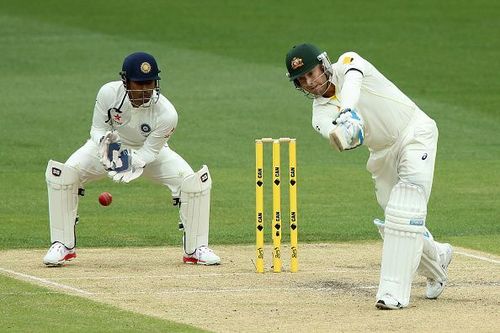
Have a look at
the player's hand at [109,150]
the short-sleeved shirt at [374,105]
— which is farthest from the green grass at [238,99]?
the short-sleeved shirt at [374,105]

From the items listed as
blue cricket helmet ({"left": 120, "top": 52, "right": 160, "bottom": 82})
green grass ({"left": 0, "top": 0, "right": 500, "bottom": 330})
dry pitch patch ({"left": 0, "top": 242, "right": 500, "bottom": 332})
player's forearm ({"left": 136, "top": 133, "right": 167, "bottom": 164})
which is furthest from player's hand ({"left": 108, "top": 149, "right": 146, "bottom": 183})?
green grass ({"left": 0, "top": 0, "right": 500, "bottom": 330})

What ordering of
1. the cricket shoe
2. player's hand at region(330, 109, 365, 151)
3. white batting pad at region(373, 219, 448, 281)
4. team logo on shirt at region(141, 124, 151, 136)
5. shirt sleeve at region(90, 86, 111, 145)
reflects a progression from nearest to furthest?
1. player's hand at region(330, 109, 365, 151)
2. the cricket shoe
3. white batting pad at region(373, 219, 448, 281)
4. shirt sleeve at region(90, 86, 111, 145)
5. team logo on shirt at region(141, 124, 151, 136)

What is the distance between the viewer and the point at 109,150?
10234 millimetres

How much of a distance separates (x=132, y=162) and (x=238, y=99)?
950 cm

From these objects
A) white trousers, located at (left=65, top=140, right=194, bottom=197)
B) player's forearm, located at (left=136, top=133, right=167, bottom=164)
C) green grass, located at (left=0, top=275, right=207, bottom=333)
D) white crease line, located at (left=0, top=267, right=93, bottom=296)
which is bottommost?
green grass, located at (left=0, top=275, right=207, bottom=333)

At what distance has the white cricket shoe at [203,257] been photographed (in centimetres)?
1062

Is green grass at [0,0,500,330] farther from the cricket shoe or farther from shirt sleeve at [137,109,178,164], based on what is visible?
the cricket shoe

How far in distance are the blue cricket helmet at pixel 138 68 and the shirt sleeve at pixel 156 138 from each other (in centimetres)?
43

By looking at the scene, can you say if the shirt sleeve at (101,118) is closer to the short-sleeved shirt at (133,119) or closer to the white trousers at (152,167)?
the short-sleeved shirt at (133,119)

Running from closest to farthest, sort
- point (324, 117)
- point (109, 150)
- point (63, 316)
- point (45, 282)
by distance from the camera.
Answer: point (63, 316) → point (324, 117) → point (45, 282) → point (109, 150)

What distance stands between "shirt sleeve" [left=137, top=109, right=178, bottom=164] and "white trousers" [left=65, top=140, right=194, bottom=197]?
8.0 inches

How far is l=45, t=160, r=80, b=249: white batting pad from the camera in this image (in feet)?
34.7

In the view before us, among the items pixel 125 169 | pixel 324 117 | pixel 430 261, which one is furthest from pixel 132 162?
pixel 430 261

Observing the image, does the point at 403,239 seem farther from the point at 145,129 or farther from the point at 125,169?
the point at 145,129
